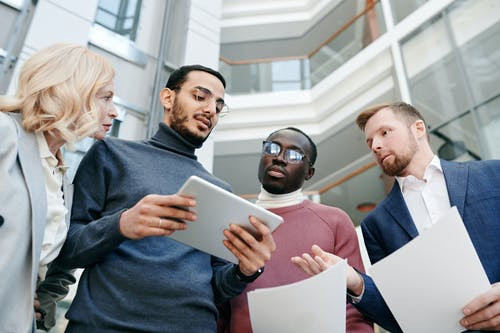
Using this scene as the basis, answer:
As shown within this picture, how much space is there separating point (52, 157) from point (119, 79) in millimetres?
3174

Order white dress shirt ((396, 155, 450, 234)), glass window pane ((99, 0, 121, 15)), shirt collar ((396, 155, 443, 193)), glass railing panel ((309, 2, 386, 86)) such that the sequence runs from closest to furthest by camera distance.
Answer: white dress shirt ((396, 155, 450, 234))
shirt collar ((396, 155, 443, 193))
glass window pane ((99, 0, 121, 15))
glass railing panel ((309, 2, 386, 86))

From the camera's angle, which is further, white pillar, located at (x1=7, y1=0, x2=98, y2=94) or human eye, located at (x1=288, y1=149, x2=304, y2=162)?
white pillar, located at (x1=7, y1=0, x2=98, y2=94)

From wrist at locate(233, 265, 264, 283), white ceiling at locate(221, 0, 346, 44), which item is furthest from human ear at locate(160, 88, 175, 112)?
white ceiling at locate(221, 0, 346, 44)

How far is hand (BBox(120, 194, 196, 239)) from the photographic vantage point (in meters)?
1.06

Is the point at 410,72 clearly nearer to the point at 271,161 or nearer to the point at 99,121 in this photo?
the point at 271,161

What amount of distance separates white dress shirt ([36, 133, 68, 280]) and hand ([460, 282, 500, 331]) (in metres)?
1.28

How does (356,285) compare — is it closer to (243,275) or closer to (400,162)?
(243,275)

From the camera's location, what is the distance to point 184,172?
1607 mm

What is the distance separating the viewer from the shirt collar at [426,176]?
1880 millimetres

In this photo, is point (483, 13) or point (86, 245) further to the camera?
point (483, 13)

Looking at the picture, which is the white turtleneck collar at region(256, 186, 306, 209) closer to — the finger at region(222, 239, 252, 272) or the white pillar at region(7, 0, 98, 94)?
the finger at region(222, 239, 252, 272)

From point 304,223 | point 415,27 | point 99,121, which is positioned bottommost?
point 304,223

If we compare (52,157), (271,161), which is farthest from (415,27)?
(52,157)

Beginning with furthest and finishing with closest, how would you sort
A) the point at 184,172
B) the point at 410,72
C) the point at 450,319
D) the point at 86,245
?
the point at 410,72 < the point at 184,172 < the point at 450,319 < the point at 86,245
